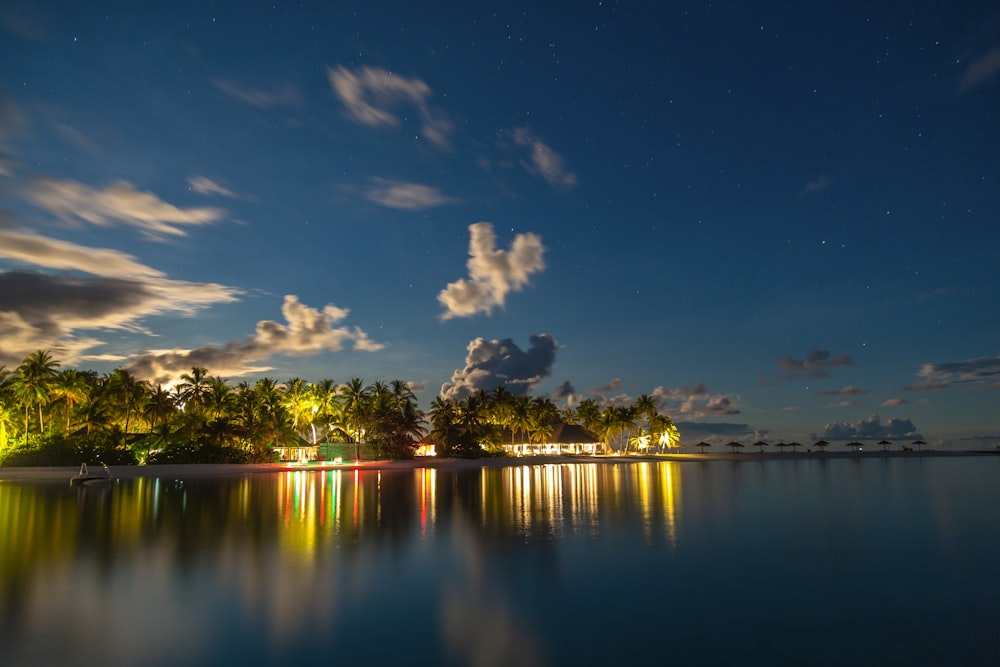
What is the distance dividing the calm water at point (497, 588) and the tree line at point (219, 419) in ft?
117

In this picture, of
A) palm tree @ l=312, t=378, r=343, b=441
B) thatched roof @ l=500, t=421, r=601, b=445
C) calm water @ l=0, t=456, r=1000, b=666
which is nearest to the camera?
calm water @ l=0, t=456, r=1000, b=666

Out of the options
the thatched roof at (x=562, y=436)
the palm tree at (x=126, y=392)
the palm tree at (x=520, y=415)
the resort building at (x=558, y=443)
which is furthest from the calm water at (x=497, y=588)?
the thatched roof at (x=562, y=436)

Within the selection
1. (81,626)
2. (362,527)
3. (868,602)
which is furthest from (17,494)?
(868,602)

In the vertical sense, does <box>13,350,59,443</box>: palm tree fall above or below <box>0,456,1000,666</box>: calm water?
above

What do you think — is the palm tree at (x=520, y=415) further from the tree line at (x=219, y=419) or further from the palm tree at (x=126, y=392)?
the palm tree at (x=126, y=392)

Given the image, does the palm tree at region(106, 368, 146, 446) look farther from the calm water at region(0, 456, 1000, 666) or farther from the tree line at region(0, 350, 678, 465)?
the calm water at region(0, 456, 1000, 666)

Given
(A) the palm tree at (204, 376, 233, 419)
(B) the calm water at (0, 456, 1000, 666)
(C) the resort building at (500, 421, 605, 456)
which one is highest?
(A) the palm tree at (204, 376, 233, 419)

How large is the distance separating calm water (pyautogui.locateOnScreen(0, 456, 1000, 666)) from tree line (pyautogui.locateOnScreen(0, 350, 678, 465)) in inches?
1404

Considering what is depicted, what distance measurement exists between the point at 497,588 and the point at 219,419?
182ft

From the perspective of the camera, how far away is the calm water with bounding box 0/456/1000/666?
8234 millimetres

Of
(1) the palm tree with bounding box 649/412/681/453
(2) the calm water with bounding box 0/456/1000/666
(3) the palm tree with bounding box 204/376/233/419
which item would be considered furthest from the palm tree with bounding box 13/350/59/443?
(1) the palm tree with bounding box 649/412/681/453

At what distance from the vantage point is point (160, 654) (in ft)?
25.8

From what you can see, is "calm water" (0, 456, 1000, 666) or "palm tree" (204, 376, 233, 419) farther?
"palm tree" (204, 376, 233, 419)

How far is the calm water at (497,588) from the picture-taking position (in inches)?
324
